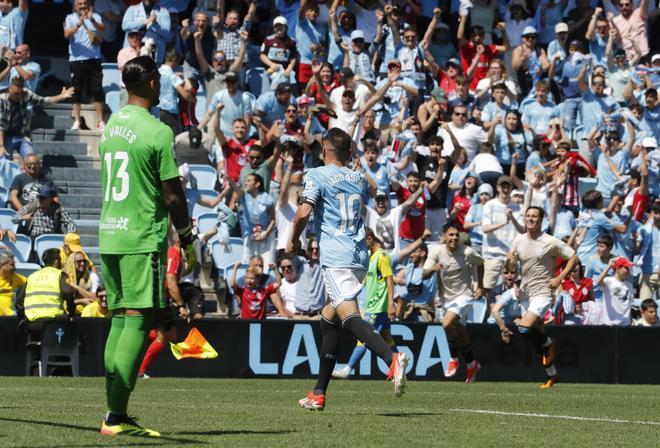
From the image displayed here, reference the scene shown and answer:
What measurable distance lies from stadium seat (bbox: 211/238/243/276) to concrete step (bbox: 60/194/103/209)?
2.38 m

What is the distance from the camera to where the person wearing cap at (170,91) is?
70.4 ft

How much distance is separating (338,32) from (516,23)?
3834mm

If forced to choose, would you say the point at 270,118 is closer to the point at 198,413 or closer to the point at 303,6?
the point at 303,6

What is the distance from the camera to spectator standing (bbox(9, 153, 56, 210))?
19234 mm

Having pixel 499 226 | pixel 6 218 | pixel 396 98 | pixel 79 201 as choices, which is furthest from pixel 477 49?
pixel 6 218

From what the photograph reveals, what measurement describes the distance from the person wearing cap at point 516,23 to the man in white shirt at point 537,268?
31.7 ft

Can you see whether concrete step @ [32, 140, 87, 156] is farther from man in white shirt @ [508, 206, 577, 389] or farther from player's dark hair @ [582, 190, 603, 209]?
man in white shirt @ [508, 206, 577, 389]

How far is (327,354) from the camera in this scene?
10.9m

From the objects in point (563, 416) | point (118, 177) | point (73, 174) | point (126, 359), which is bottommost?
point (563, 416)

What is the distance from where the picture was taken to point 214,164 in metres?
21.8

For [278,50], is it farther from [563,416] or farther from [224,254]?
[563,416]

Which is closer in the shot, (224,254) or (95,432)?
(95,432)

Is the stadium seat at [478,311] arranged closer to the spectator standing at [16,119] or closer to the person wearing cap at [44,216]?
the person wearing cap at [44,216]

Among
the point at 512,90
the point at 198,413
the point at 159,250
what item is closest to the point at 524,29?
Answer: the point at 512,90
